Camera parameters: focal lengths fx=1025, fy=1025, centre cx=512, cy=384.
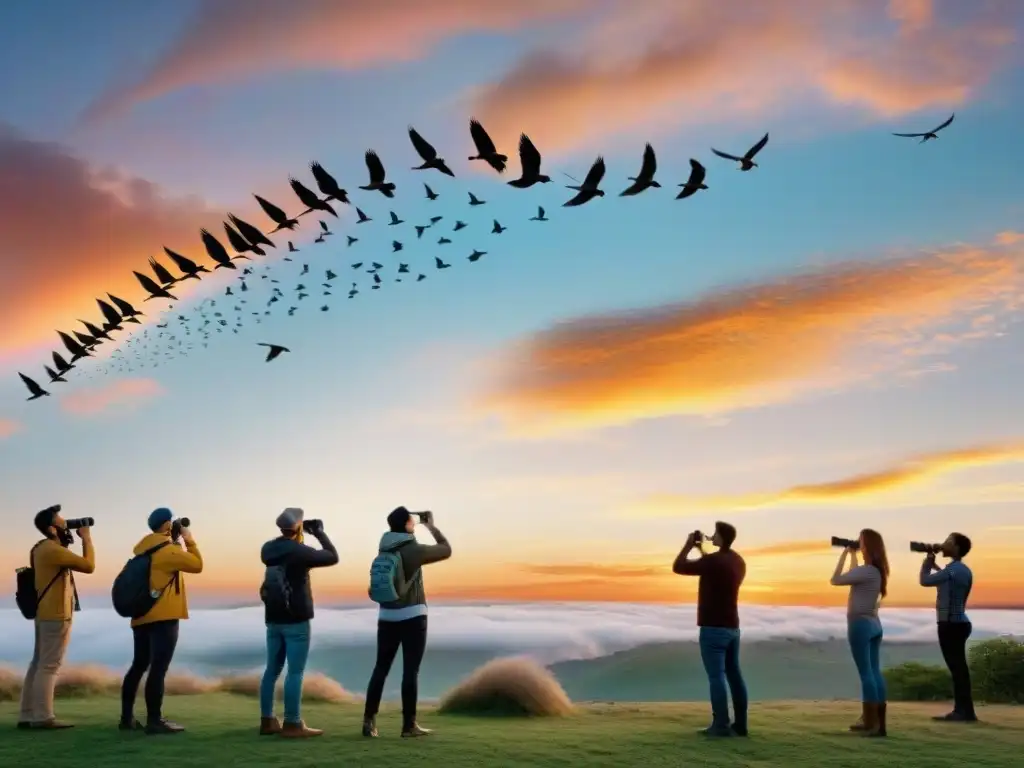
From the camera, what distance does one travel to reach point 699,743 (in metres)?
10.7

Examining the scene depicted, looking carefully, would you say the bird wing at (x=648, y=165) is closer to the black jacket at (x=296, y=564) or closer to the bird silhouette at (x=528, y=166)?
the bird silhouette at (x=528, y=166)

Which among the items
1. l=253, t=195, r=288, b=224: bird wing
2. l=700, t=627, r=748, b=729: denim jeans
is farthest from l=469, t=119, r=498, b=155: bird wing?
l=700, t=627, r=748, b=729: denim jeans

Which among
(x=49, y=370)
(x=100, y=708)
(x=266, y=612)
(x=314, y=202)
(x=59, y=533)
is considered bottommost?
(x=100, y=708)

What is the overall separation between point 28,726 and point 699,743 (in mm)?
7423

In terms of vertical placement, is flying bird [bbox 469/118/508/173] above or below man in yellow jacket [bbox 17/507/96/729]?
above

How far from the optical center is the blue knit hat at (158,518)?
10828 millimetres

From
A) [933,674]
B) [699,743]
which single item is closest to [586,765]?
[699,743]

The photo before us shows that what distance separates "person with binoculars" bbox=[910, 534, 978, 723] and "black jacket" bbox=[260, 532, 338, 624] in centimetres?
776

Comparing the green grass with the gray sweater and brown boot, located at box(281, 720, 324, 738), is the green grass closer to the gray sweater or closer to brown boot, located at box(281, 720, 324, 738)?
brown boot, located at box(281, 720, 324, 738)

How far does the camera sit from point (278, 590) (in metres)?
10.4

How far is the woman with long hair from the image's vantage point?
11.4m

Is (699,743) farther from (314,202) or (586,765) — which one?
(314,202)

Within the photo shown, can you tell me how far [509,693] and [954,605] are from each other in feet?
19.1

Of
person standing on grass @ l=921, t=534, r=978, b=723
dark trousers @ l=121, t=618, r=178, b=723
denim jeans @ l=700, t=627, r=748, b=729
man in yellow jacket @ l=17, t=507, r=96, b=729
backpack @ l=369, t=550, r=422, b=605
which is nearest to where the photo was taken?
backpack @ l=369, t=550, r=422, b=605
